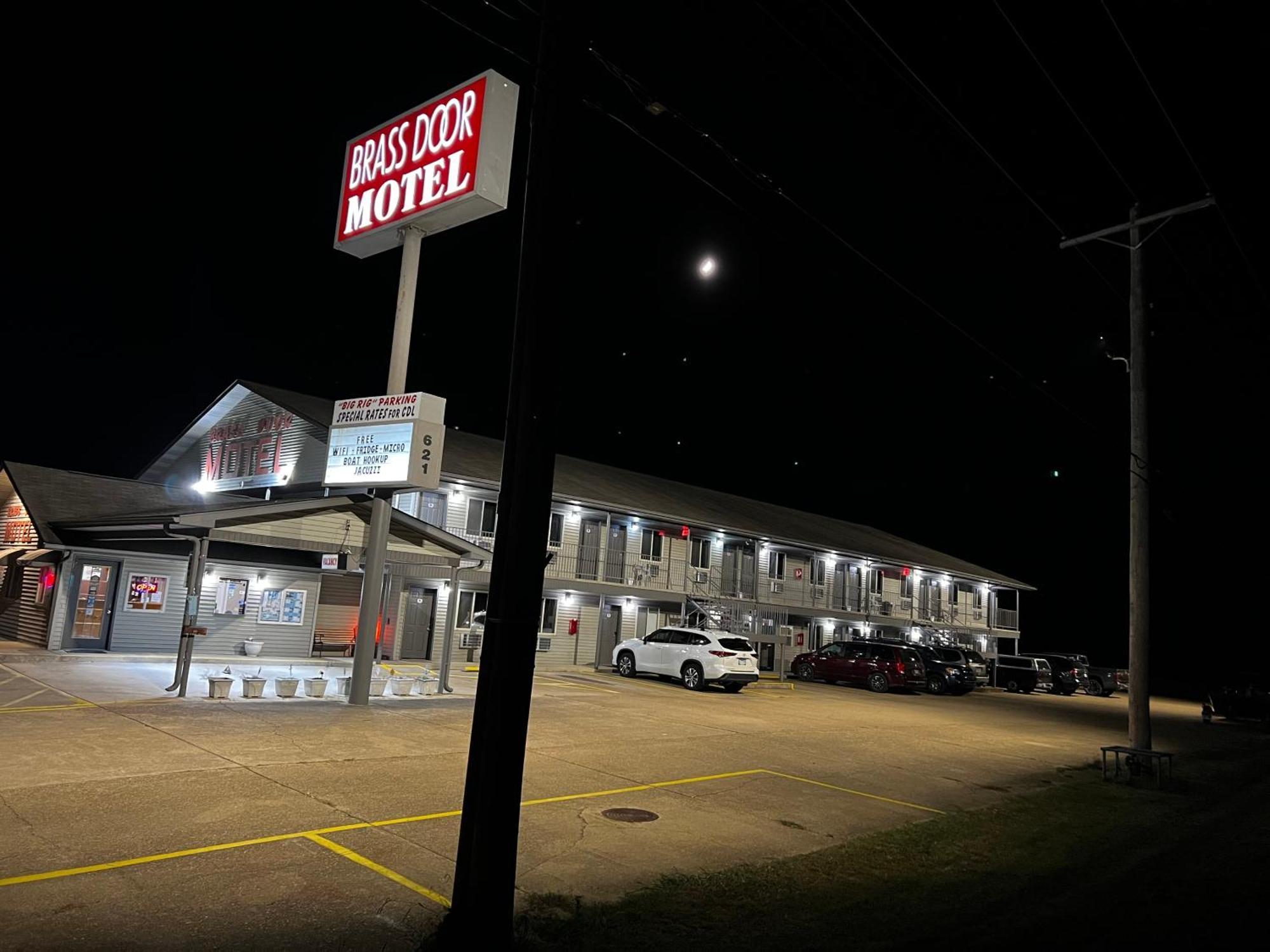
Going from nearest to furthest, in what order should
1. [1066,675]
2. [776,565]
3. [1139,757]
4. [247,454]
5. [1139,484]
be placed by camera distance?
[1139,757], [1139,484], [247,454], [1066,675], [776,565]

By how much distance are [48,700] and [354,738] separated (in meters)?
5.25

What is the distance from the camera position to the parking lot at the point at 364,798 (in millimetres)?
5320

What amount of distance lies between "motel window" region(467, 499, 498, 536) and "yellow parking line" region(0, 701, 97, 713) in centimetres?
1375

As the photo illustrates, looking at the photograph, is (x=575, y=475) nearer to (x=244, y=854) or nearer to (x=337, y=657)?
(x=337, y=657)

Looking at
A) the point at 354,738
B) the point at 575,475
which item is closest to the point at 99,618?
the point at 354,738

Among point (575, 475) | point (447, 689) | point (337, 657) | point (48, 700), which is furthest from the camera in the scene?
point (575, 475)

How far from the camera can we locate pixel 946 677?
29.0m

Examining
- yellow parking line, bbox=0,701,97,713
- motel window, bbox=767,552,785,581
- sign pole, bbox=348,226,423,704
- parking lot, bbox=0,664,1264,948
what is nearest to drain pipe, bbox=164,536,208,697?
parking lot, bbox=0,664,1264,948

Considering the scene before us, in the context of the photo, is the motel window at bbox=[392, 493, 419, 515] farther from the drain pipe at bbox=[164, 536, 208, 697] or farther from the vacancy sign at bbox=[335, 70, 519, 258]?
the drain pipe at bbox=[164, 536, 208, 697]

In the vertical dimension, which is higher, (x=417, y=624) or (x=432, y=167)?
(x=432, y=167)

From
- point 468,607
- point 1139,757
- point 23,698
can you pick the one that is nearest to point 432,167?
point 23,698

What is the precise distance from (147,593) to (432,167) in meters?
13.5

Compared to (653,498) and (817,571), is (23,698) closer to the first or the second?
(653,498)

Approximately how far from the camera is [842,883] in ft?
21.7
